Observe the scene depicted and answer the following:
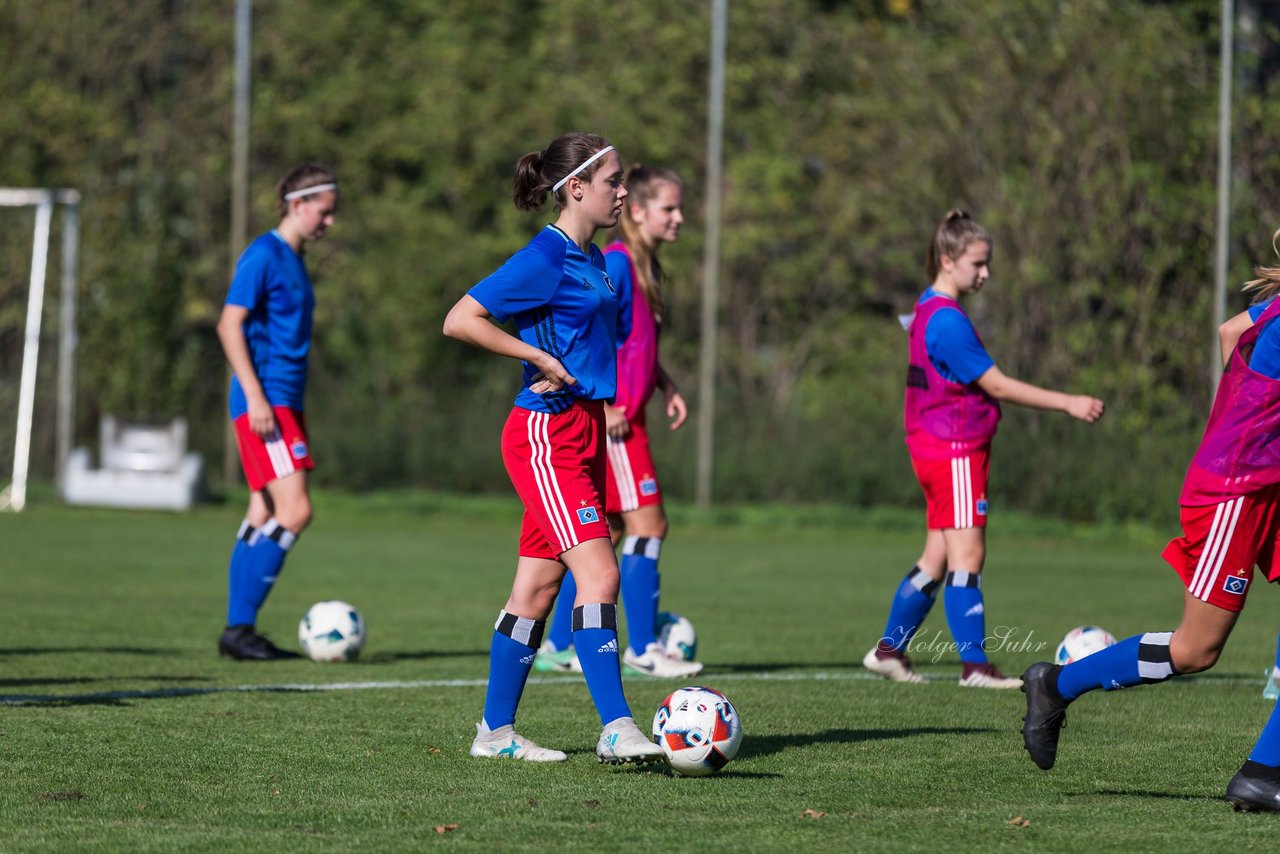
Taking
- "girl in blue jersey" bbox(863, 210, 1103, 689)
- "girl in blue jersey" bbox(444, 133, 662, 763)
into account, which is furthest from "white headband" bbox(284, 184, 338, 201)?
"girl in blue jersey" bbox(444, 133, 662, 763)

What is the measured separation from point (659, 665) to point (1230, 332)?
10.9 feet

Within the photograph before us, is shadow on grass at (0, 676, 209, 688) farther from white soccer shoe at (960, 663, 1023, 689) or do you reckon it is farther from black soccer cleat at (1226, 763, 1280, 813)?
black soccer cleat at (1226, 763, 1280, 813)

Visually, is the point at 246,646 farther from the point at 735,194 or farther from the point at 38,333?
the point at 735,194

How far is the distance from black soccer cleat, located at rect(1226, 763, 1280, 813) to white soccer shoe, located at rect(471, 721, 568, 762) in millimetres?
2080

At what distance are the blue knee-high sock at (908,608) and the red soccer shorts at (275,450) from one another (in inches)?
115

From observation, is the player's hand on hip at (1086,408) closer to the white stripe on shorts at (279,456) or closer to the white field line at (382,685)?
the white field line at (382,685)

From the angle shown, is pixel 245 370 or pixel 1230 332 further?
pixel 245 370

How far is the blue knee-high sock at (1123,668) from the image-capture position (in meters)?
5.26

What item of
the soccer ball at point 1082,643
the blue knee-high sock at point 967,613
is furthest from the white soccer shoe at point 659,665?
the soccer ball at point 1082,643

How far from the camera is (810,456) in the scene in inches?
845

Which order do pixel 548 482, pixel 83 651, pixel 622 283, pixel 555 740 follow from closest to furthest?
pixel 548 482 → pixel 555 740 → pixel 622 283 → pixel 83 651

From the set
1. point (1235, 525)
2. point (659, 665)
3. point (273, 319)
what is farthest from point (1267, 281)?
point (273, 319)

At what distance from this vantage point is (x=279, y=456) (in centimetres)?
879

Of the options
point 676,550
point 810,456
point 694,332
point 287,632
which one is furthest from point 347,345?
point 287,632
